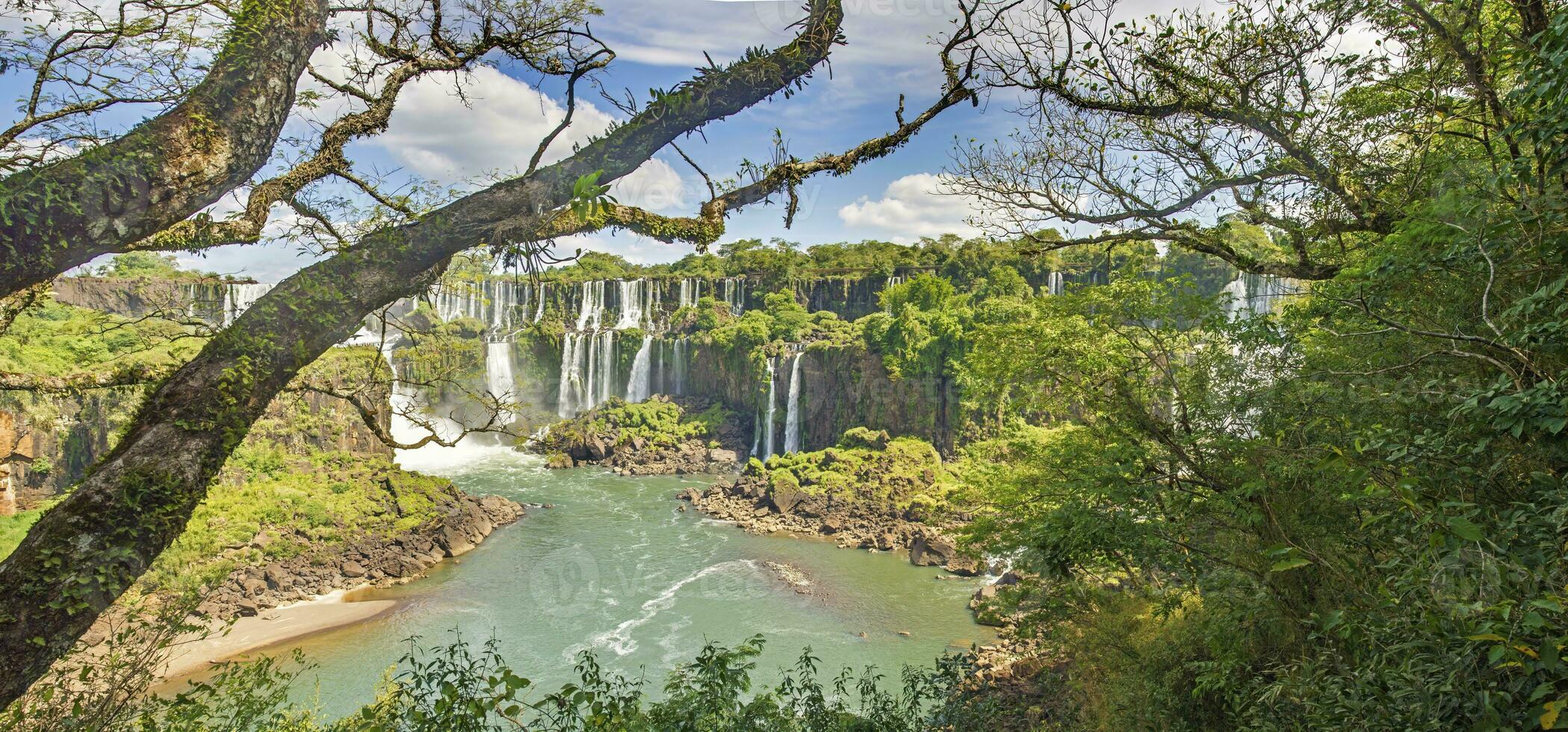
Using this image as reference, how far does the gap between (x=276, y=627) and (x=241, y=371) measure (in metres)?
14.5

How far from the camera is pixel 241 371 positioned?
9.14 ft

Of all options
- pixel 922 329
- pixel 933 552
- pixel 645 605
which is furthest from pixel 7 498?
pixel 922 329

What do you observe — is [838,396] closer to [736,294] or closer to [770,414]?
[770,414]

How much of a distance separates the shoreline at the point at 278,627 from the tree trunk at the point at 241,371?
41.4 feet

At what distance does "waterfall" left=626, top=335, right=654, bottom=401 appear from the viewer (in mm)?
34281

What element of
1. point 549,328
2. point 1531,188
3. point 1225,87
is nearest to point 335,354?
point 549,328

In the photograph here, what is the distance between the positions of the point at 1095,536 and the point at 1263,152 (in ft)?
10.0

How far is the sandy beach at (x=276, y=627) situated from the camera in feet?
41.4

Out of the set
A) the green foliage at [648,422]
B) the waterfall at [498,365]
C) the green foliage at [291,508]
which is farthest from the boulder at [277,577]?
the waterfall at [498,365]

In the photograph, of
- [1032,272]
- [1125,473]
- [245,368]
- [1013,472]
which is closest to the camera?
[245,368]

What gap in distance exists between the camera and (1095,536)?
5418mm

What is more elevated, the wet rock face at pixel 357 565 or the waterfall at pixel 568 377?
the waterfall at pixel 568 377

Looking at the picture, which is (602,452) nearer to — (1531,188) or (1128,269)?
(1128,269)

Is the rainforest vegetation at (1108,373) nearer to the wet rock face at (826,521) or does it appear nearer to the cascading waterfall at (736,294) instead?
the wet rock face at (826,521)
